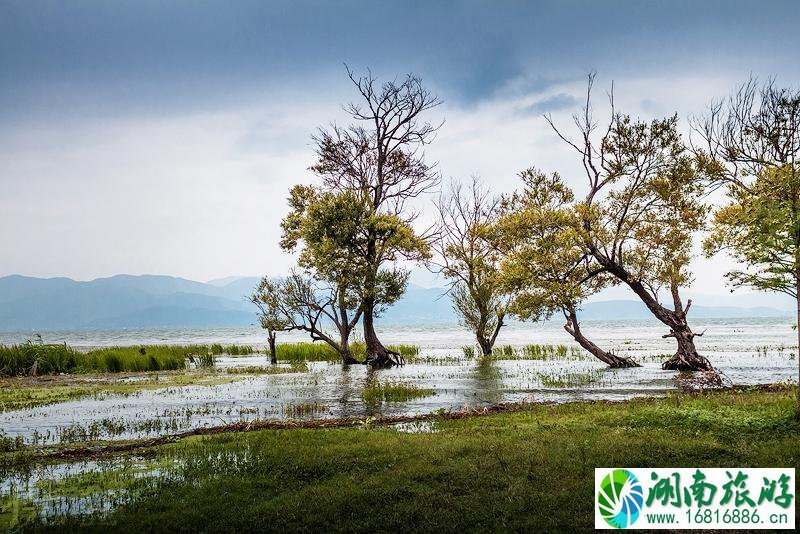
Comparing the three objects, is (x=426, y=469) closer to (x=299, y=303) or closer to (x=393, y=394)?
(x=393, y=394)

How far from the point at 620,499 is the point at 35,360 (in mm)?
41585

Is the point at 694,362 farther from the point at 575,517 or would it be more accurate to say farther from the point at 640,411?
the point at 575,517

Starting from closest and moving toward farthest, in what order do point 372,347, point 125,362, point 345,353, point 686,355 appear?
point 686,355 → point 125,362 → point 372,347 → point 345,353

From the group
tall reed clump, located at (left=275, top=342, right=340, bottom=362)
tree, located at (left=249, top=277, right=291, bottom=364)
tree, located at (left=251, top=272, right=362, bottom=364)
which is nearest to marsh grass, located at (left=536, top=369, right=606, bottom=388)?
tree, located at (left=251, top=272, right=362, bottom=364)

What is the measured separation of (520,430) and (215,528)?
8.69 meters

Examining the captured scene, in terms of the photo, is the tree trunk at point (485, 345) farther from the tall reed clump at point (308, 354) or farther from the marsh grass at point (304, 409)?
the marsh grass at point (304, 409)

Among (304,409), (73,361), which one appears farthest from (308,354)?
(304,409)

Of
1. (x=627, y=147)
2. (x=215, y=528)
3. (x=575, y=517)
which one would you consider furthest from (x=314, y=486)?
(x=627, y=147)

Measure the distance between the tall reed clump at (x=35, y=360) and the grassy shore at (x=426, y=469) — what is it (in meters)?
29.6

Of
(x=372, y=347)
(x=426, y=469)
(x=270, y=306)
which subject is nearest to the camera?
(x=426, y=469)

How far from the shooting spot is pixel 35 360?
1544 inches

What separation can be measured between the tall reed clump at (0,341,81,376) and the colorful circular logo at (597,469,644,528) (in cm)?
4007

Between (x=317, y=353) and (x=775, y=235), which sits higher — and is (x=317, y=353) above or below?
below

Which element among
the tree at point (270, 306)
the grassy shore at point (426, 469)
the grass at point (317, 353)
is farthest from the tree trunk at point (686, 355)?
the tree at point (270, 306)
